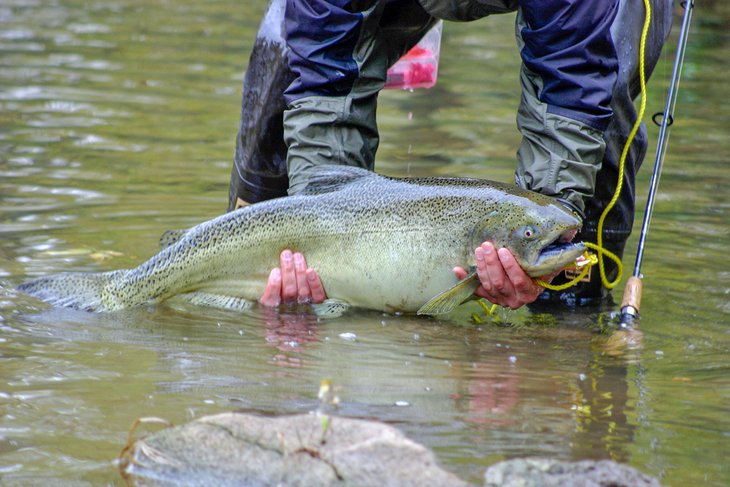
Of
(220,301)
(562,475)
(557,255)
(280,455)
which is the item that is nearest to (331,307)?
(220,301)

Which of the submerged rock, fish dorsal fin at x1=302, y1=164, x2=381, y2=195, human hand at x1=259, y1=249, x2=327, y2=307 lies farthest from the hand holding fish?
the submerged rock

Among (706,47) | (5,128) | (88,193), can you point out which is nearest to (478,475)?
(88,193)

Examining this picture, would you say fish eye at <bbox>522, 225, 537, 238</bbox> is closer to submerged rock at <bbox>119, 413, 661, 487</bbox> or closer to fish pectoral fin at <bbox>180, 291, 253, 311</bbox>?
fish pectoral fin at <bbox>180, 291, 253, 311</bbox>

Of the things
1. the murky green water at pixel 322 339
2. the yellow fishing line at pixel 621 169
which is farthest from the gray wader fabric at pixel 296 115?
the yellow fishing line at pixel 621 169

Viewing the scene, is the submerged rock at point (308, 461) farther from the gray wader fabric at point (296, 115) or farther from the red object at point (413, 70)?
the red object at point (413, 70)

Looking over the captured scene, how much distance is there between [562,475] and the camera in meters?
2.84

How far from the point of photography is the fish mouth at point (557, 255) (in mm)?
4305

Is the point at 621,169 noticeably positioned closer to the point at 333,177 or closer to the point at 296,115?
the point at 333,177

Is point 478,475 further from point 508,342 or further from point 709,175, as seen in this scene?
point 709,175

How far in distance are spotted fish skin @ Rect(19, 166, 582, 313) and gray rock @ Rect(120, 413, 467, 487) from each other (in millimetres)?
1511

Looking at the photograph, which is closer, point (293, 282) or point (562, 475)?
point (562, 475)

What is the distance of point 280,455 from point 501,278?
163 centimetres

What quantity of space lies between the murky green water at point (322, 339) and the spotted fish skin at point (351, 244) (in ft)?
0.43

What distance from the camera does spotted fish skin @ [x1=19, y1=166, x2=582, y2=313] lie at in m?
4.48
